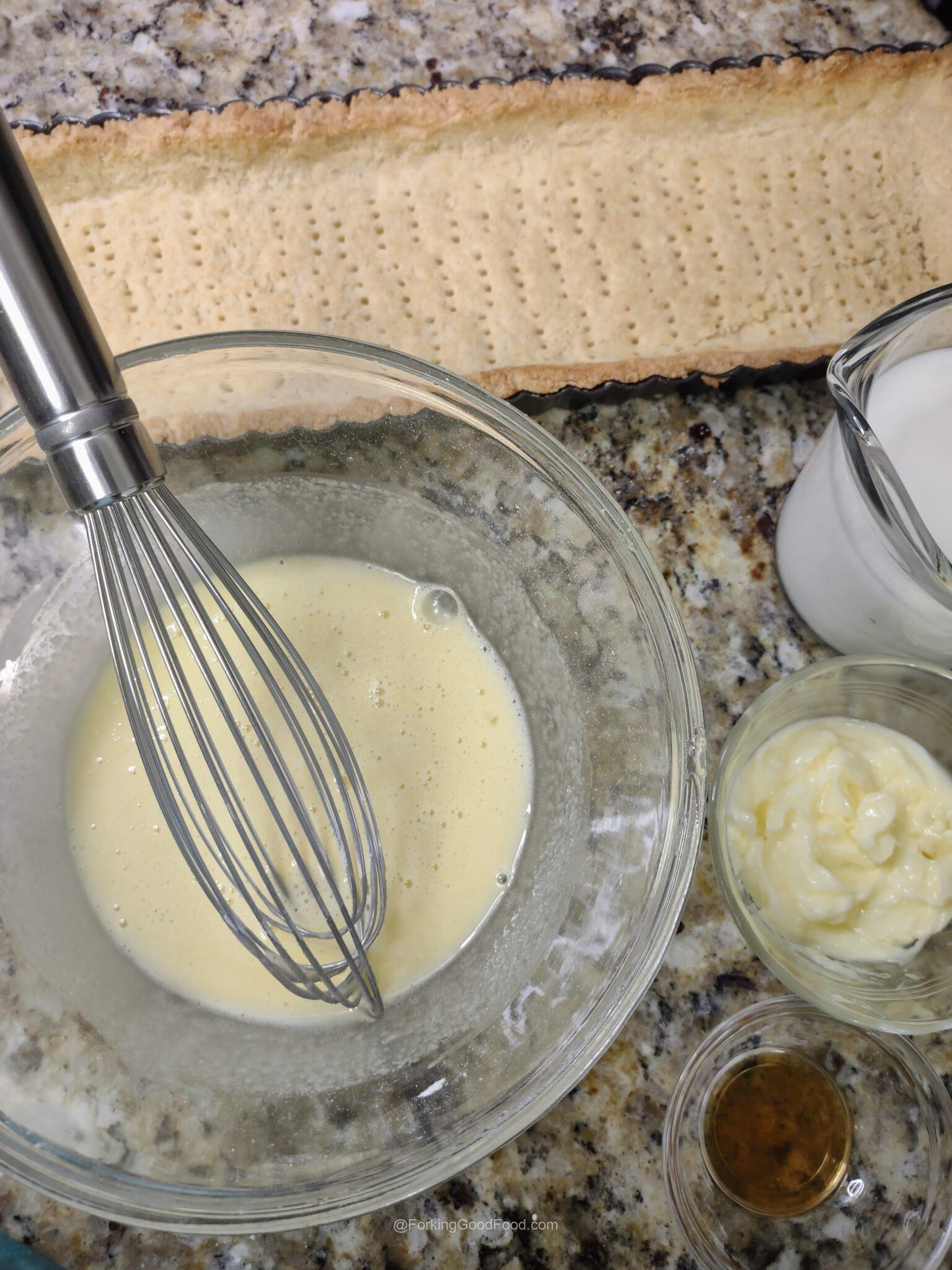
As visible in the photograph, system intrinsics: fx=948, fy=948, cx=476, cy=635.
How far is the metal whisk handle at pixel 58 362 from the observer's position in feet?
1.49

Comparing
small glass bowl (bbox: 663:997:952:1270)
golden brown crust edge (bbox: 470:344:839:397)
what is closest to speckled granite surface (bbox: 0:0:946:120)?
golden brown crust edge (bbox: 470:344:839:397)

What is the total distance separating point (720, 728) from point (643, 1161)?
0.36 m

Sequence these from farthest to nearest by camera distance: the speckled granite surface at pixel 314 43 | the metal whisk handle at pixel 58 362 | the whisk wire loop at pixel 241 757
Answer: the speckled granite surface at pixel 314 43, the whisk wire loop at pixel 241 757, the metal whisk handle at pixel 58 362

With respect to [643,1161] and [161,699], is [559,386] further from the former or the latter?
[643,1161]

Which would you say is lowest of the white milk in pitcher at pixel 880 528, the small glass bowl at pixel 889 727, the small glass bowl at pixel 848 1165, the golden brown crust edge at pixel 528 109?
the small glass bowl at pixel 848 1165

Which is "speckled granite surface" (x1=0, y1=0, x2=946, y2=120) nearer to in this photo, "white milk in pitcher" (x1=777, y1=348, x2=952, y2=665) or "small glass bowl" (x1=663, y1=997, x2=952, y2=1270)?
"white milk in pitcher" (x1=777, y1=348, x2=952, y2=665)

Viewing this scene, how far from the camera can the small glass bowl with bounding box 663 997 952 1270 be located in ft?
2.45

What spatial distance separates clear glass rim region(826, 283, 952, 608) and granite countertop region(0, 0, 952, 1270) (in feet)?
0.63

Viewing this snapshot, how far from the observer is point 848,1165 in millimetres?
769

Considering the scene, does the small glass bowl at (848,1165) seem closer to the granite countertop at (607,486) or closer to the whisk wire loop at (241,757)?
the granite countertop at (607,486)

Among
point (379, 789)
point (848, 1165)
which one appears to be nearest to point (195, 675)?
point (379, 789)

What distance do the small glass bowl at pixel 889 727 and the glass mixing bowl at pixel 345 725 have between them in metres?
0.10

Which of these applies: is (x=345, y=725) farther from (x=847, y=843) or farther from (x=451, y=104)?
(x=451, y=104)

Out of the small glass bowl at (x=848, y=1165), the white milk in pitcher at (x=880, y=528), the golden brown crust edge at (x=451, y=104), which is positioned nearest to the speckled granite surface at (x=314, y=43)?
the golden brown crust edge at (x=451, y=104)
